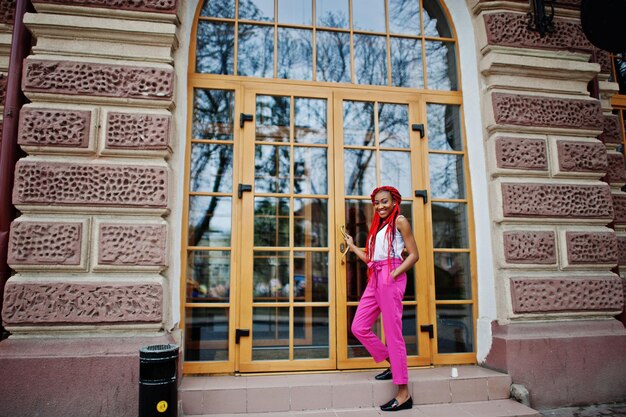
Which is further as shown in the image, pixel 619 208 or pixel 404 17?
pixel 404 17

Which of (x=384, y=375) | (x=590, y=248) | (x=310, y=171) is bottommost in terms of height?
(x=384, y=375)

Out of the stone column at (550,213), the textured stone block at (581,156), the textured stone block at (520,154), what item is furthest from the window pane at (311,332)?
the textured stone block at (581,156)

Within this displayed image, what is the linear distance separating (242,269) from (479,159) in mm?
2837

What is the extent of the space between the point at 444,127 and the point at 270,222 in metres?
2.34

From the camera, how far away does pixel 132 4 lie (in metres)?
4.05

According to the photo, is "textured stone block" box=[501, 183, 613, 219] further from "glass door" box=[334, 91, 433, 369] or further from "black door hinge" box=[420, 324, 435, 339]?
"black door hinge" box=[420, 324, 435, 339]

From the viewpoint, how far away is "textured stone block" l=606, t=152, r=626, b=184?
193 inches

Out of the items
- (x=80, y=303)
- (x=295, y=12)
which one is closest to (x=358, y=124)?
(x=295, y=12)

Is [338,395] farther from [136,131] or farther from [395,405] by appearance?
[136,131]

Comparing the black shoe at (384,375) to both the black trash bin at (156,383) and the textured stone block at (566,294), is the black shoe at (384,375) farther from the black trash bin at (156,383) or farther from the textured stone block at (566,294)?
the black trash bin at (156,383)

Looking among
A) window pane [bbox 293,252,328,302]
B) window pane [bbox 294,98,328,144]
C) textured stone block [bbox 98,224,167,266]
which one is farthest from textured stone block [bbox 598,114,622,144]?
textured stone block [bbox 98,224,167,266]

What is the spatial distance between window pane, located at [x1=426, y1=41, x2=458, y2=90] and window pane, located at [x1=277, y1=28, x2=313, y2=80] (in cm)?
146

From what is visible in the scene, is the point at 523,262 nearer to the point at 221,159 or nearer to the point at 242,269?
the point at 242,269

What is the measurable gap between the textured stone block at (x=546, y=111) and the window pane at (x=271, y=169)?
231 cm
